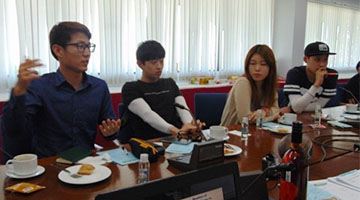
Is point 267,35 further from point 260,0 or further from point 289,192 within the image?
point 289,192

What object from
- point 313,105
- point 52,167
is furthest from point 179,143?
point 313,105

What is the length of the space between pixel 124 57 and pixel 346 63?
222 inches

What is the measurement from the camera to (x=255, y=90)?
237 cm

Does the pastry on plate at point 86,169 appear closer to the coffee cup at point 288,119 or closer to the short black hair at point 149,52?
the short black hair at point 149,52

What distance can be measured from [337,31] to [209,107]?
5.22 m

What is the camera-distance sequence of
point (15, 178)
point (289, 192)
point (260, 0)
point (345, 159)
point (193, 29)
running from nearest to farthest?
point (289, 192) < point (15, 178) < point (345, 159) < point (193, 29) < point (260, 0)

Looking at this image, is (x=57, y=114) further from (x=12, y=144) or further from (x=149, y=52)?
(x=149, y=52)

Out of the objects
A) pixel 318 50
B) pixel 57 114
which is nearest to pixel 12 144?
pixel 57 114

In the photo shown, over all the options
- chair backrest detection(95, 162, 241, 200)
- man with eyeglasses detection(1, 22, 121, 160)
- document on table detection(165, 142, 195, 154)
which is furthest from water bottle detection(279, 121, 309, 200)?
man with eyeglasses detection(1, 22, 121, 160)

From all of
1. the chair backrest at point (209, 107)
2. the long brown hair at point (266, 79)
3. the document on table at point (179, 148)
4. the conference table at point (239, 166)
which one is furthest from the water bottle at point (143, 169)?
the chair backrest at point (209, 107)

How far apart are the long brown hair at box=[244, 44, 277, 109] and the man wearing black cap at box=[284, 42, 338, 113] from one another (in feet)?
1.12

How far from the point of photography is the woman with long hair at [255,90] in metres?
2.25

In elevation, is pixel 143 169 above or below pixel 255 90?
below

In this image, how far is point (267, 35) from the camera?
505cm
